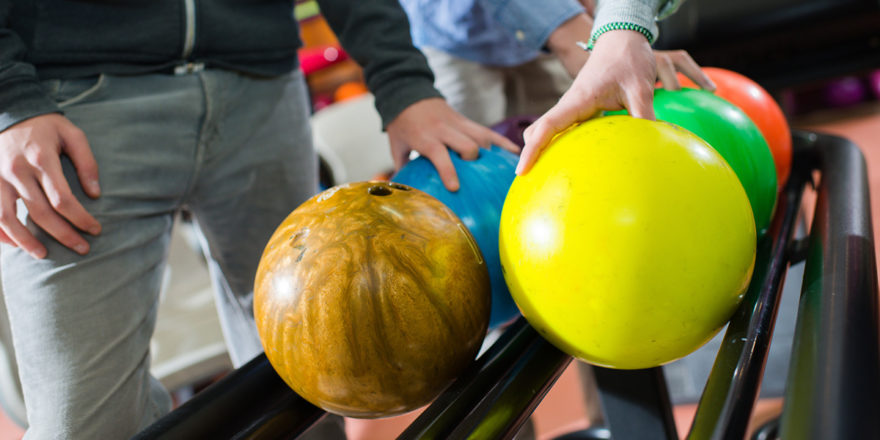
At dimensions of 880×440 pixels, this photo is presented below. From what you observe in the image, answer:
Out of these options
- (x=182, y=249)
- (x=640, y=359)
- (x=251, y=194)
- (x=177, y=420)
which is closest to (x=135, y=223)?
(x=251, y=194)

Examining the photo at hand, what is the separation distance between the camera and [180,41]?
2.94 feet

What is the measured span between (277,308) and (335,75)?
3.78 m

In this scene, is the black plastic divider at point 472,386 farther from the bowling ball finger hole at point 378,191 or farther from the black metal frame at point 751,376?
the bowling ball finger hole at point 378,191

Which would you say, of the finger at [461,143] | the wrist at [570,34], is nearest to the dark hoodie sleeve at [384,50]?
the finger at [461,143]

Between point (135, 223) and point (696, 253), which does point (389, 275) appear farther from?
point (135, 223)

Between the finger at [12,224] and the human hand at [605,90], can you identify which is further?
the finger at [12,224]

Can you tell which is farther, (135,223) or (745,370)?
(135,223)

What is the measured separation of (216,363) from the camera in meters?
1.59

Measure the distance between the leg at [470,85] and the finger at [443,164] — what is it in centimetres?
60

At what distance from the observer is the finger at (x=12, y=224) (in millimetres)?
695

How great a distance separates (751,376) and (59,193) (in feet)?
2.33

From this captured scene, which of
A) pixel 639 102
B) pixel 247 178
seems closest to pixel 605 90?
pixel 639 102

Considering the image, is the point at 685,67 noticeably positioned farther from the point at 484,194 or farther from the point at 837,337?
the point at 837,337

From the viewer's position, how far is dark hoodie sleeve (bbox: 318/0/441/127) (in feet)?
3.03
